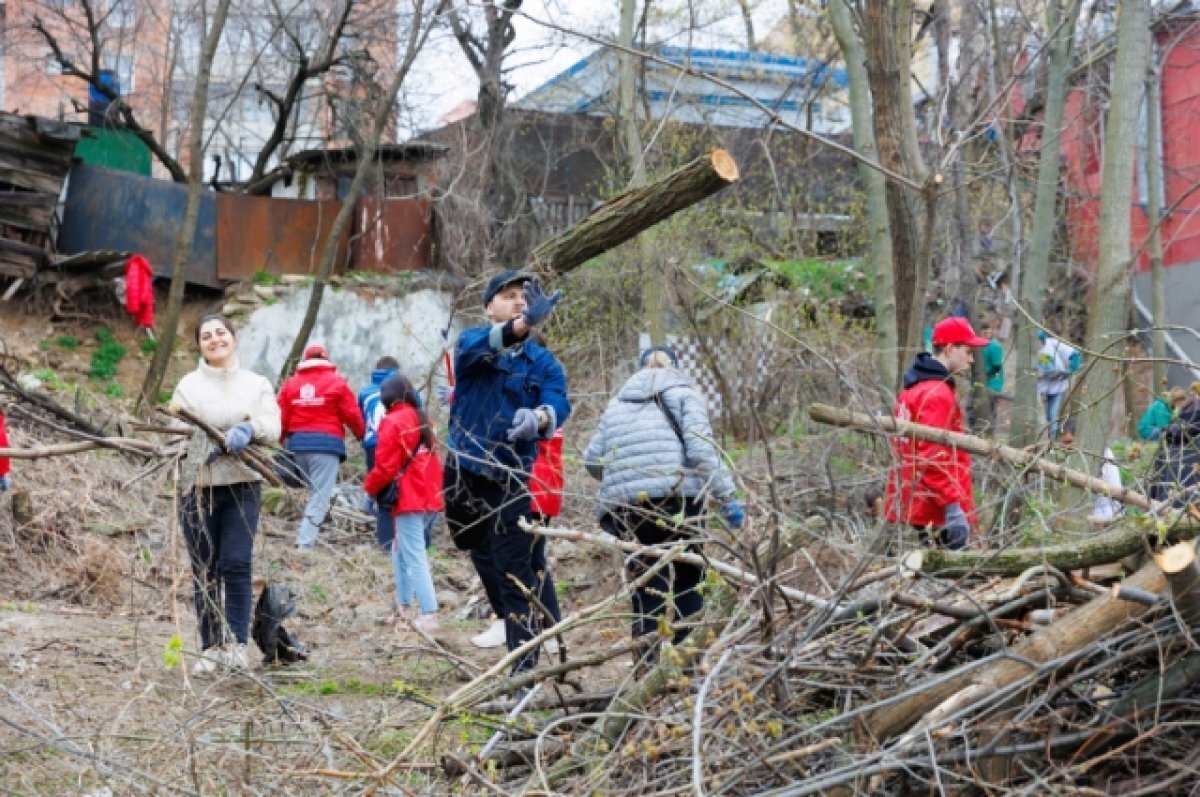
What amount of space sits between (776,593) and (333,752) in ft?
5.12

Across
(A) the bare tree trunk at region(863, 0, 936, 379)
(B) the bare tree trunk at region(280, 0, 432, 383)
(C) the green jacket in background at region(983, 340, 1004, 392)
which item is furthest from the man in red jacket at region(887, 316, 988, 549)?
(B) the bare tree trunk at region(280, 0, 432, 383)

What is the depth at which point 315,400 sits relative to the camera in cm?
975

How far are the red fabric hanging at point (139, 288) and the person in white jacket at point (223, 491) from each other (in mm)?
13261

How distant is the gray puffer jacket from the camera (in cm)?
622

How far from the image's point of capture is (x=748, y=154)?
21938 mm

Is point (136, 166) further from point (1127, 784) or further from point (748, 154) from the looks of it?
point (1127, 784)

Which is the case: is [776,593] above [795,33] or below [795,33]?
below

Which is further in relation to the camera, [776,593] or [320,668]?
[320,668]

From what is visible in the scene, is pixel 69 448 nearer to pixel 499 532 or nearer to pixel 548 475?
pixel 499 532

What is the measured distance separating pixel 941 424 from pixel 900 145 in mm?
2447

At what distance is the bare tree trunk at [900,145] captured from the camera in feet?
28.6

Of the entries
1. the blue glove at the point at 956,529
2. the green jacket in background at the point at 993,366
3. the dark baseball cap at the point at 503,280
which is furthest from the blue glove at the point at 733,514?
the green jacket in background at the point at 993,366

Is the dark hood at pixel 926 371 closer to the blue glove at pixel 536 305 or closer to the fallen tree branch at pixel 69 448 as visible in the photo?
the blue glove at pixel 536 305

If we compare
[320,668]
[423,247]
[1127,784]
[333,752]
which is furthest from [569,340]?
[1127,784]
